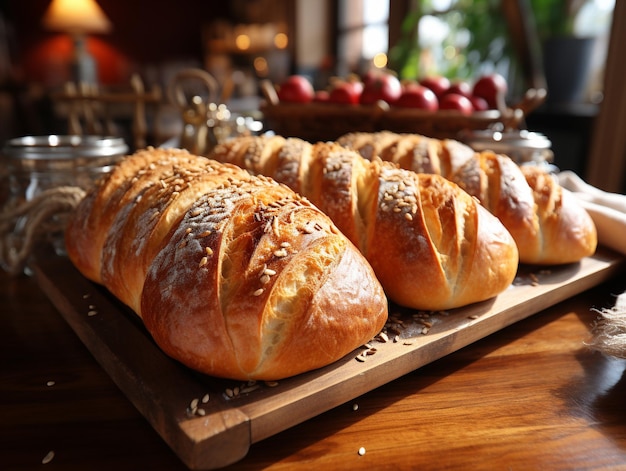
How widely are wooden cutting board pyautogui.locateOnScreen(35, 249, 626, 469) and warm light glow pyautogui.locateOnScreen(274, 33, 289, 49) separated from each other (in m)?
7.89

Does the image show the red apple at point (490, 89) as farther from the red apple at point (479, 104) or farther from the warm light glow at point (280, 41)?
the warm light glow at point (280, 41)

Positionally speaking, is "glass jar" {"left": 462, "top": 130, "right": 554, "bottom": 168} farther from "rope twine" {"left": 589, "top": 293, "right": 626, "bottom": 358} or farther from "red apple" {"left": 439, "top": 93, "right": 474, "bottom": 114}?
"rope twine" {"left": 589, "top": 293, "right": 626, "bottom": 358}

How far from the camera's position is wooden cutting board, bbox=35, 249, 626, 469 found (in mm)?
652

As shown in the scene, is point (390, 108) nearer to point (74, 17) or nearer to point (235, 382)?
point (235, 382)

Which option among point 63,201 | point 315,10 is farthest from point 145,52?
point 63,201

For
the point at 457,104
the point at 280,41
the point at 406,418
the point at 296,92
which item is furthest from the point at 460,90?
the point at 280,41

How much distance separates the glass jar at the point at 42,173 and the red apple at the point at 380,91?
1.13m

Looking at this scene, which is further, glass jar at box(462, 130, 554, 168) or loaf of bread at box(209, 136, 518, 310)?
glass jar at box(462, 130, 554, 168)

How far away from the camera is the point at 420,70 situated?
14.6ft

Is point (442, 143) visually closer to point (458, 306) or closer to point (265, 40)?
point (458, 306)

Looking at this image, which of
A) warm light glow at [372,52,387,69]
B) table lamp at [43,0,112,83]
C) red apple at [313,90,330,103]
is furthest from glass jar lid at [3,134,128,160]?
table lamp at [43,0,112,83]

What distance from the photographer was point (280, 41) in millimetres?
8383

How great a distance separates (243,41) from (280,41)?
35.4 inches

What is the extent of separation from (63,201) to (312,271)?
2.86 feet
